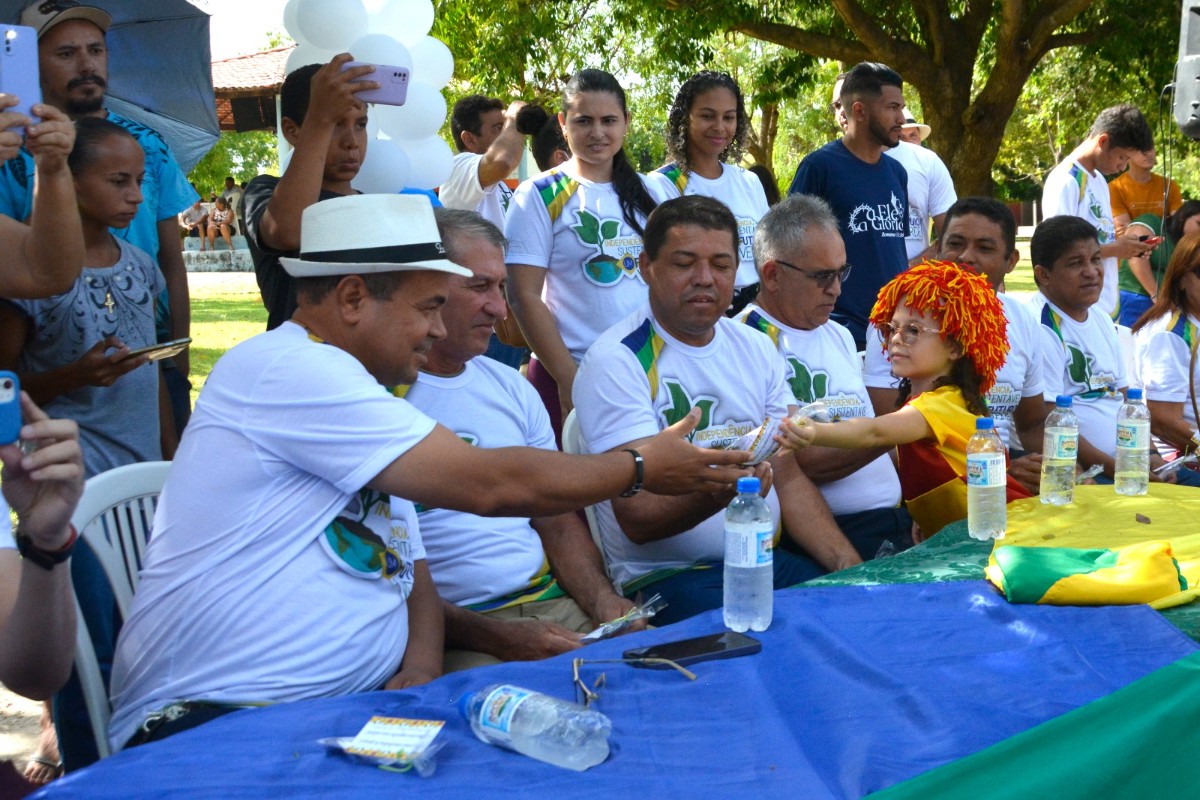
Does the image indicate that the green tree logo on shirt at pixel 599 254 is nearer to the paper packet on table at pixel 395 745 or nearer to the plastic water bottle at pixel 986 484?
the plastic water bottle at pixel 986 484

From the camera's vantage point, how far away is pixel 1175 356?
5004 mm

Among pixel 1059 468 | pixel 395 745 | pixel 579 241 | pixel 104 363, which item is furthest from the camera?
pixel 579 241

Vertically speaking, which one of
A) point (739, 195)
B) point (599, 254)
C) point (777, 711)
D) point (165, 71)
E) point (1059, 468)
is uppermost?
point (165, 71)

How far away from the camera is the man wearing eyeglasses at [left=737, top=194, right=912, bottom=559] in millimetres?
3850

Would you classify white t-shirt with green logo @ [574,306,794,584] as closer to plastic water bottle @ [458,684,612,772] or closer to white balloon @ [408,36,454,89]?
plastic water bottle @ [458,684,612,772]

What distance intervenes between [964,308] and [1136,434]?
2.52 feet

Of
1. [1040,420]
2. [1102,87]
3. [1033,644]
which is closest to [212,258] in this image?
[1102,87]

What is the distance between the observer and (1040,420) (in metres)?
4.59

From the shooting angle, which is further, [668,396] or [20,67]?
[668,396]

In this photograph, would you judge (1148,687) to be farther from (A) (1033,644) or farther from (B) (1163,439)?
(B) (1163,439)

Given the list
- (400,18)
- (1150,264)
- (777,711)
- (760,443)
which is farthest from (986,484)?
(1150,264)

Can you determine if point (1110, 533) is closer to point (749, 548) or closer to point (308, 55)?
point (749, 548)

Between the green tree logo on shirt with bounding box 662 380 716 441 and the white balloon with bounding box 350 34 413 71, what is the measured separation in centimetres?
218

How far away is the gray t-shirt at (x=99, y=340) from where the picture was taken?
11.5ft
